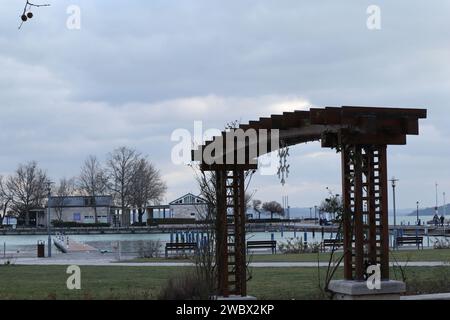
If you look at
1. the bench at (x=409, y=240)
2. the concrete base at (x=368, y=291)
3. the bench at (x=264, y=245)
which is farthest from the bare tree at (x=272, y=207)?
the concrete base at (x=368, y=291)

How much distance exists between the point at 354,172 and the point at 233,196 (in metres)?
2.63

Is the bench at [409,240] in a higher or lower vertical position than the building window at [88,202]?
lower

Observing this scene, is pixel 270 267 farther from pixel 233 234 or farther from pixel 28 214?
pixel 28 214

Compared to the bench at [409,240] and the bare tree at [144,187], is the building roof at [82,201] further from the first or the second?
the bench at [409,240]

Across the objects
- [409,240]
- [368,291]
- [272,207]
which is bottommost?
[409,240]

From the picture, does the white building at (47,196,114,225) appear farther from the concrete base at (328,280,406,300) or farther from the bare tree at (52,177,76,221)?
the concrete base at (328,280,406,300)

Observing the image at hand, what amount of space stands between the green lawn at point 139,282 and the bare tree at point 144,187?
88902 millimetres

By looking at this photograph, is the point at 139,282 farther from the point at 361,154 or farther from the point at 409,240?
the point at 409,240

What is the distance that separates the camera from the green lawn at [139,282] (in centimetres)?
1352

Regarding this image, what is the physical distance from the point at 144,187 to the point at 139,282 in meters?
95.6

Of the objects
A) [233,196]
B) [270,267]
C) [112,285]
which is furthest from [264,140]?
[270,267]

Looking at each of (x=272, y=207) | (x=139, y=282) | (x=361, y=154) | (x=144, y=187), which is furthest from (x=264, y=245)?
(x=272, y=207)

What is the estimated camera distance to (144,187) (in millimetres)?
111938

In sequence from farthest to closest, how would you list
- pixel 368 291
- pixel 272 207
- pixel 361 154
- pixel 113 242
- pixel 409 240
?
1. pixel 272 207
2. pixel 113 242
3. pixel 409 240
4. pixel 361 154
5. pixel 368 291
